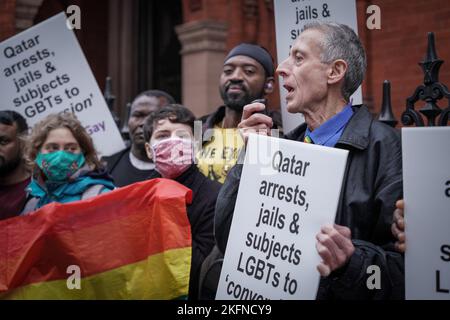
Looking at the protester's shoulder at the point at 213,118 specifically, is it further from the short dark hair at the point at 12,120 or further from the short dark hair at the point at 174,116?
the short dark hair at the point at 12,120

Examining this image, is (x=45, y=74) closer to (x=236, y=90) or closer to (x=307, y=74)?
(x=236, y=90)

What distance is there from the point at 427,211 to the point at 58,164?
187 centimetres

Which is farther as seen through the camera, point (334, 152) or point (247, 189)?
point (247, 189)

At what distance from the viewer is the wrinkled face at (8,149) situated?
10.8 ft

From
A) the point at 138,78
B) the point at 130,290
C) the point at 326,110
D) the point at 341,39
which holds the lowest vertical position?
the point at 130,290

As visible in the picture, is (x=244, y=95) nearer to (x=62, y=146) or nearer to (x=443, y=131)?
(x=62, y=146)

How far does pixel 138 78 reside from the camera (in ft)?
38.1

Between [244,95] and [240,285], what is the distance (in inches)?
67.3

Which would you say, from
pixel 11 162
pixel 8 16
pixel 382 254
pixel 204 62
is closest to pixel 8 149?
pixel 11 162

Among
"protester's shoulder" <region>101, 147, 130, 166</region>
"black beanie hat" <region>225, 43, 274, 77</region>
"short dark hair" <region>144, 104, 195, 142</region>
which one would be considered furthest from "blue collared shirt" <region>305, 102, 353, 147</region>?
"protester's shoulder" <region>101, 147, 130, 166</region>

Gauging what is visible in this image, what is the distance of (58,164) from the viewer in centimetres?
292

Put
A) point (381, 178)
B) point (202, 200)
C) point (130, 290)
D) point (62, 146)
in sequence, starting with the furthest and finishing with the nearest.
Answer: point (62, 146) → point (202, 200) → point (130, 290) → point (381, 178)

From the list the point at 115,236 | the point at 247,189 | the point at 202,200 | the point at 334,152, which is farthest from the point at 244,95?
the point at 334,152

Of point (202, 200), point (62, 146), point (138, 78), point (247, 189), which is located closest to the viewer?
point (247, 189)
